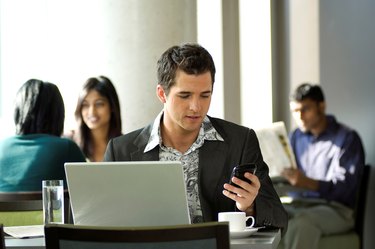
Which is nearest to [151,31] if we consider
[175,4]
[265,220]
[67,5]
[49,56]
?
[175,4]

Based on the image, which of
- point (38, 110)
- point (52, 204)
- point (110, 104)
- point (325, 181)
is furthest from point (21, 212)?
point (325, 181)

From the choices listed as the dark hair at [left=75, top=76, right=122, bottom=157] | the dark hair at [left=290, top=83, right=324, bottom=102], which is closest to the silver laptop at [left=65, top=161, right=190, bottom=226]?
the dark hair at [left=75, top=76, right=122, bottom=157]

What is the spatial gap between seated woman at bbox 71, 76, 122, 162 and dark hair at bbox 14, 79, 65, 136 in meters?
0.71

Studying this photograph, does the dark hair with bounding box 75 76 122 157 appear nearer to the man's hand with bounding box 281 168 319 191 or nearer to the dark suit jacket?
the man's hand with bounding box 281 168 319 191

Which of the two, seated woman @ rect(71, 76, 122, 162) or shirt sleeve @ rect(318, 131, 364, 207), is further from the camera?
shirt sleeve @ rect(318, 131, 364, 207)

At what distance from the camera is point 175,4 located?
5.70 m

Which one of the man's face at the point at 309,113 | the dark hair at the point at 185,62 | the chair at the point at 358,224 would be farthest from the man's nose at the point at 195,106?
the man's face at the point at 309,113

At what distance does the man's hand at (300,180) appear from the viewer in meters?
6.89

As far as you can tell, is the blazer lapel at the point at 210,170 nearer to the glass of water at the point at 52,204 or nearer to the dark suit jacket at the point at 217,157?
the dark suit jacket at the point at 217,157

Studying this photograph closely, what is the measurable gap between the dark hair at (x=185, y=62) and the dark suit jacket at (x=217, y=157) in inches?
8.4

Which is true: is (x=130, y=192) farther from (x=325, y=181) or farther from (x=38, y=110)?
(x=325, y=181)

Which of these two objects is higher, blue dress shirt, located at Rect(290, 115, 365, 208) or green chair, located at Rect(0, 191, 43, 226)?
green chair, located at Rect(0, 191, 43, 226)

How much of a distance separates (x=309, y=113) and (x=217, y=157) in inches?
155

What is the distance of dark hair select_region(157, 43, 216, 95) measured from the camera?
11.6ft
